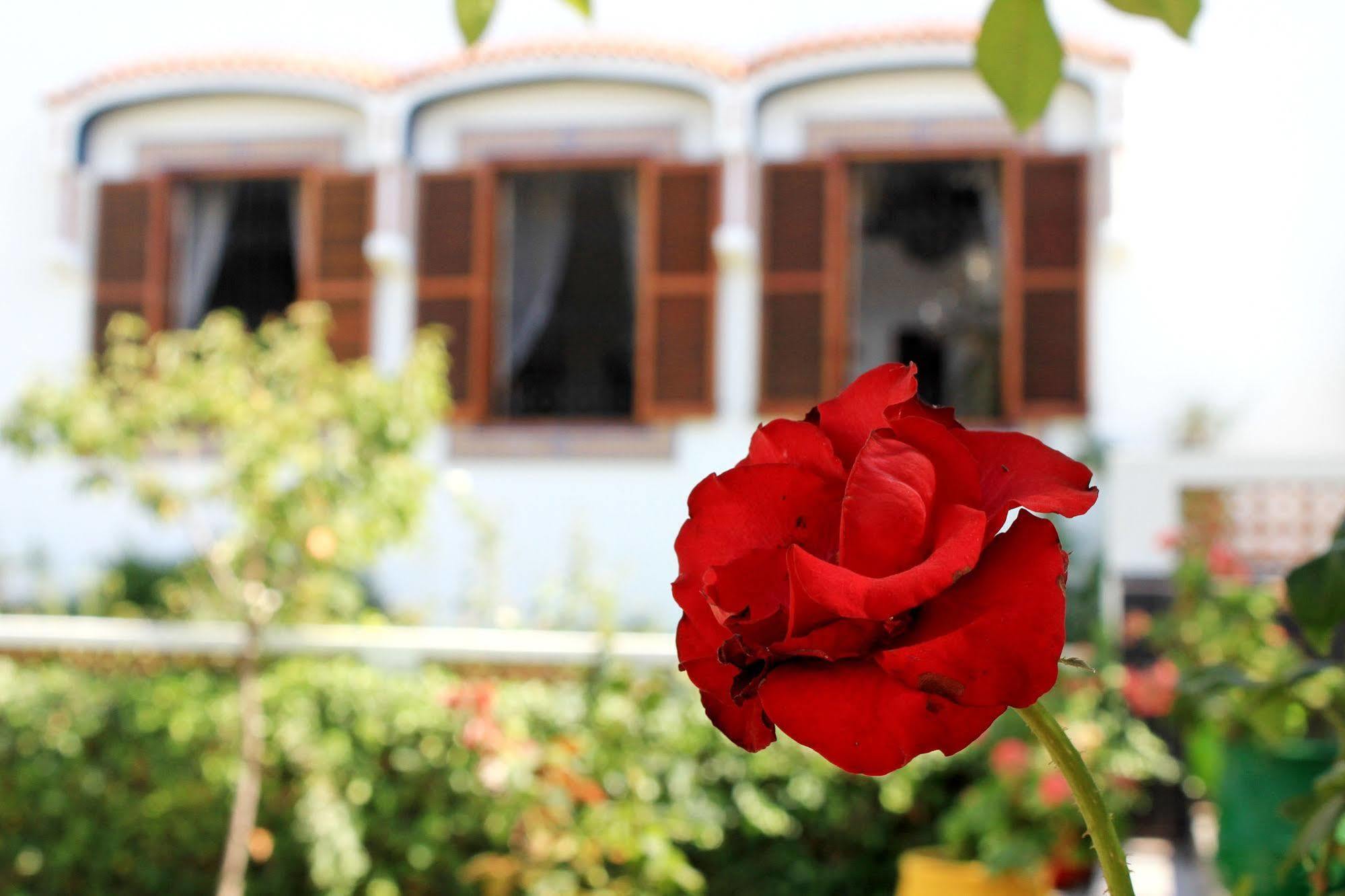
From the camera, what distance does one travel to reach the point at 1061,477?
1.36 ft

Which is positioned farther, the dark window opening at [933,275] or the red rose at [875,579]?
the dark window opening at [933,275]

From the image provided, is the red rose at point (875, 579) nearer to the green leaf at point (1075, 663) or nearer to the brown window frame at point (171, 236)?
the green leaf at point (1075, 663)

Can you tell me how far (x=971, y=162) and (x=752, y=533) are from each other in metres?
8.59

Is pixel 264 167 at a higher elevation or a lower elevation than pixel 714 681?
higher

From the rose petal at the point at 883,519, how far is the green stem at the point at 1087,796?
0.19 feet

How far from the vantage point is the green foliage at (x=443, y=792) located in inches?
180

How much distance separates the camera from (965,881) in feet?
12.5

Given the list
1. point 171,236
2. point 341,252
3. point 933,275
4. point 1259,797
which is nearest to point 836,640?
point 1259,797

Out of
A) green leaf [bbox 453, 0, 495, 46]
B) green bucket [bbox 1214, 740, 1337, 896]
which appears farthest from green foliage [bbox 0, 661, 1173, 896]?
green leaf [bbox 453, 0, 495, 46]

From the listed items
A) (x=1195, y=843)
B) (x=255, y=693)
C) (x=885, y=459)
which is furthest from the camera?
(x=255, y=693)

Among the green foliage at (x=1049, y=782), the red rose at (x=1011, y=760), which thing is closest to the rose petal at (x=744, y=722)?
the green foliage at (x=1049, y=782)

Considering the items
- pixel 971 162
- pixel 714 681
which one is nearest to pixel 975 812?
pixel 714 681

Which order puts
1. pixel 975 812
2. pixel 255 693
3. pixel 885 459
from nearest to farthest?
1. pixel 885 459
2. pixel 975 812
3. pixel 255 693

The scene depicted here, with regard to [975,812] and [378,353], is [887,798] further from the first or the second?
[378,353]
